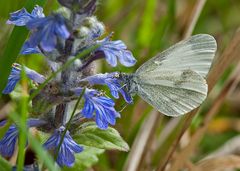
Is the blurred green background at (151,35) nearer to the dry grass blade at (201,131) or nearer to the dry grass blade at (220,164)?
the dry grass blade at (201,131)

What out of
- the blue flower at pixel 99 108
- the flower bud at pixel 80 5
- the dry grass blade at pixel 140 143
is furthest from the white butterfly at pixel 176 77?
the dry grass blade at pixel 140 143

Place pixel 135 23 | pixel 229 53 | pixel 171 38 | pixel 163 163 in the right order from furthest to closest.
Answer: pixel 135 23 → pixel 171 38 → pixel 229 53 → pixel 163 163

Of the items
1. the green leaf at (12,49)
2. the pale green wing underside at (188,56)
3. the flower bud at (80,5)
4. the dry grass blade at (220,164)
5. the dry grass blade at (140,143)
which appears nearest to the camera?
the flower bud at (80,5)

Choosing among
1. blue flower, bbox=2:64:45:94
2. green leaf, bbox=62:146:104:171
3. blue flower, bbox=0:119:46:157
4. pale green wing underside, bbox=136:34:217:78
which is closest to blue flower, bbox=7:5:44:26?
blue flower, bbox=2:64:45:94

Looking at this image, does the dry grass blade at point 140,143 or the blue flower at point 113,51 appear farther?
the dry grass blade at point 140,143

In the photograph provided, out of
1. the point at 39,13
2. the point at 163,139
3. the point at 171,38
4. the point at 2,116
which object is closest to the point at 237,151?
the point at 163,139

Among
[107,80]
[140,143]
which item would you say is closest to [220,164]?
[140,143]

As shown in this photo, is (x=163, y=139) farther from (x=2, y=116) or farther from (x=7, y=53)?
(x=7, y=53)
